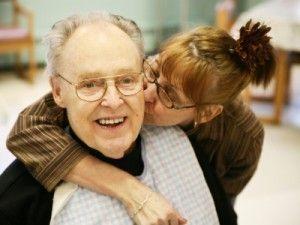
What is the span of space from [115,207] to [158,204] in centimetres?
12

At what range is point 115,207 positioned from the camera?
1302mm

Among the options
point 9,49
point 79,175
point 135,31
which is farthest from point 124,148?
point 9,49

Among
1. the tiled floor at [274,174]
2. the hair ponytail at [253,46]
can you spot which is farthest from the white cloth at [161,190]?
the tiled floor at [274,174]

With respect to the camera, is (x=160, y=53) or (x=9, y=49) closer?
(x=160, y=53)

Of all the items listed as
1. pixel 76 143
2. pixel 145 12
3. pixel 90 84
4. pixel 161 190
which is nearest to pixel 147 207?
pixel 161 190

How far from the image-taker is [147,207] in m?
1.28

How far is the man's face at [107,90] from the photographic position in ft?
3.90

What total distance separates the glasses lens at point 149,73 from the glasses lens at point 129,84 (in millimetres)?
133

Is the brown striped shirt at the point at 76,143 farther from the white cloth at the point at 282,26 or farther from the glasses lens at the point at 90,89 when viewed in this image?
the white cloth at the point at 282,26

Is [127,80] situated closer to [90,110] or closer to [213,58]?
[90,110]

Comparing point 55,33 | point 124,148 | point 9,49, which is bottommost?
point 9,49

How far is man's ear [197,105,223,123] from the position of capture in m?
1.48

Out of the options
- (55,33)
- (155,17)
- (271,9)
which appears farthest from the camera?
(155,17)

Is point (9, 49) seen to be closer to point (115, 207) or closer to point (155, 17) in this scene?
point (155, 17)
